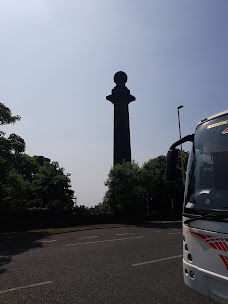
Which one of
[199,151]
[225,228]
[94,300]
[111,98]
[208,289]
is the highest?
[111,98]

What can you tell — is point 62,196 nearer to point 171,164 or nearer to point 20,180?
point 20,180

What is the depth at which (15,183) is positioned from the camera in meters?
27.3

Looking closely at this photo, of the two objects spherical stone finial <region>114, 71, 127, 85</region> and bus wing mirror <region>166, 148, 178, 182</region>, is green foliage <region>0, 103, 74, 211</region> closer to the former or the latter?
spherical stone finial <region>114, 71, 127, 85</region>

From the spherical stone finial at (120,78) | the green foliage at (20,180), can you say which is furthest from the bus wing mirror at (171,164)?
the spherical stone finial at (120,78)

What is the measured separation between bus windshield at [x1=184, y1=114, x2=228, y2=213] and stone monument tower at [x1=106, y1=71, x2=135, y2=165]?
37.2 m

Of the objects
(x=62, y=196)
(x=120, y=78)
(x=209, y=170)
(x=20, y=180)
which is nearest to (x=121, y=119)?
(x=120, y=78)

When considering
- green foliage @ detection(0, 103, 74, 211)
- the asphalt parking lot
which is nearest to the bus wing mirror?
the asphalt parking lot

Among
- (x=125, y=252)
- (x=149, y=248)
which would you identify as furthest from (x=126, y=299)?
(x=149, y=248)

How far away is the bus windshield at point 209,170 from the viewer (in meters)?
4.80

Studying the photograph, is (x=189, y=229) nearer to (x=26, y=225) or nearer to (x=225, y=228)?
(x=225, y=228)

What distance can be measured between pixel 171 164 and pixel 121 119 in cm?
4008

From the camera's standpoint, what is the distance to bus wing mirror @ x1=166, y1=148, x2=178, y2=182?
570cm

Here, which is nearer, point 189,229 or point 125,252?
point 189,229

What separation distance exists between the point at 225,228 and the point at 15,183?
24821 mm
